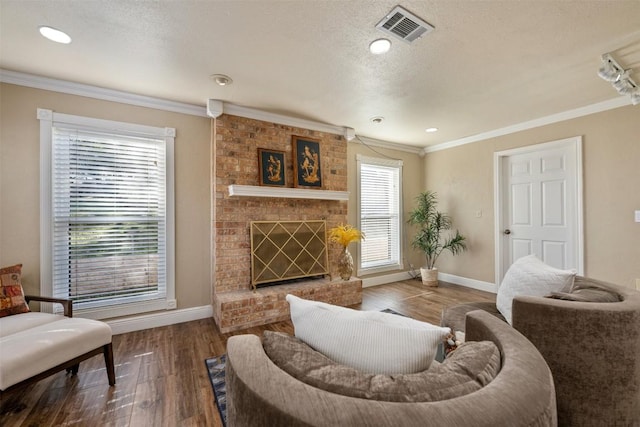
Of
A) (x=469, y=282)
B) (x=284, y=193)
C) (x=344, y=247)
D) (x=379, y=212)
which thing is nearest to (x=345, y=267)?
(x=344, y=247)

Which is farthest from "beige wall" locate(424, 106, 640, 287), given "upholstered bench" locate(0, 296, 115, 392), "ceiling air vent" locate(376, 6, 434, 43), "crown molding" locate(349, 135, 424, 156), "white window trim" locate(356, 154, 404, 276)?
"upholstered bench" locate(0, 296, 115, 392)

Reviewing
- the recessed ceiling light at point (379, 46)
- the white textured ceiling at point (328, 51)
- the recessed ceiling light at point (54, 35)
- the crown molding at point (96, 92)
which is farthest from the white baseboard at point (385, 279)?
the recessed ceiling light at point (54, 35)

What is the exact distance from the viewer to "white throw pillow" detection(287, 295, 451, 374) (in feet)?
2.33

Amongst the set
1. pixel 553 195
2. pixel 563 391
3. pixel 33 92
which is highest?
pixel 33 92

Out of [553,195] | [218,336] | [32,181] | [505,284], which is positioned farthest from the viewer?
[553,195]

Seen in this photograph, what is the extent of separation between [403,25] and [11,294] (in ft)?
11.3

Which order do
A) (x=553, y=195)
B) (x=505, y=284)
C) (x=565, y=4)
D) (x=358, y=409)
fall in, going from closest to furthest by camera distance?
(x=358, y=409), (x=565, y=4), (x=505, y=284), (x=553, y=195)

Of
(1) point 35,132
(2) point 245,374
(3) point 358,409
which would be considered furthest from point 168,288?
(3) point 358,409

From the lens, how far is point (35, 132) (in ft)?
7.79

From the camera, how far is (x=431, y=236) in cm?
455

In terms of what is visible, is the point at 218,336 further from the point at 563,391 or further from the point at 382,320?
the point at 563,391

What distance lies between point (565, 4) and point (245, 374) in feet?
8.27

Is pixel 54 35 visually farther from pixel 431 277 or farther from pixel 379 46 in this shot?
pixel 431 277

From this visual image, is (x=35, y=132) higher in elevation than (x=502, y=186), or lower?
higher
